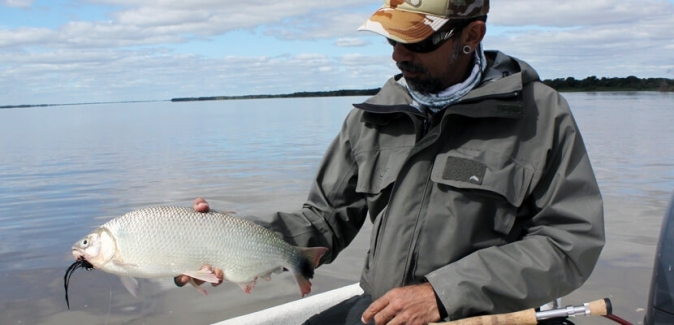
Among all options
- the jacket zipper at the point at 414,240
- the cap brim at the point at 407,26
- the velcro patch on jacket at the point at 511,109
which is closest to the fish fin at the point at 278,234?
the jacket zipper at the point at 414,240

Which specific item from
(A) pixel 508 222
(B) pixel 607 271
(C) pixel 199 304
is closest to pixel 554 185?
→ (A) pixel 508 222

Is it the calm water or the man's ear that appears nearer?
the man's ear

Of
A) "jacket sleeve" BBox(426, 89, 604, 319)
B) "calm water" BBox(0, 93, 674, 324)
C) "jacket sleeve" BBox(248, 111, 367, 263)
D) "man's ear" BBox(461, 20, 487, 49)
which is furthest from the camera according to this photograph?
"calm water" BBox(0, 93, 674, 324)

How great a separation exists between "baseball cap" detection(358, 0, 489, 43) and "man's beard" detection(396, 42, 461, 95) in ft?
0.56

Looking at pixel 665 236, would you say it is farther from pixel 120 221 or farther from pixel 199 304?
pixel 199 304

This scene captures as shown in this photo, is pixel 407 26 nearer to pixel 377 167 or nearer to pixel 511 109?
pixel 511 109

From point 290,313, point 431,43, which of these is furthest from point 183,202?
point 431,43

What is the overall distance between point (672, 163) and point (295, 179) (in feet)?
35.0

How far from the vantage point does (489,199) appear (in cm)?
297

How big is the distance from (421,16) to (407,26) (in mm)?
81

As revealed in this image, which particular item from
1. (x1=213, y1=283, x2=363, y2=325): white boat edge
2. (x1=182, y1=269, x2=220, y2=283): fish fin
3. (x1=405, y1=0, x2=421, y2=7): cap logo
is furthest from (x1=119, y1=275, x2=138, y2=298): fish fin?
(x1=405, y1=0, x2=421, y2=7): cap logo

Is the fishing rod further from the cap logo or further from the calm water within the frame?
the calm water

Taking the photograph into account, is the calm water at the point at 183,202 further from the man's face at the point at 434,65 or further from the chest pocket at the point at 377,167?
the man's face at the point at 434,65

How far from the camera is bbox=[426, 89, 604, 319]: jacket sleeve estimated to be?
2.81 meters
